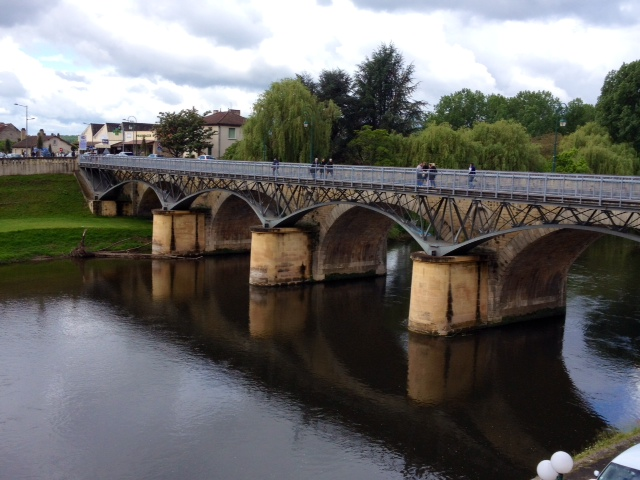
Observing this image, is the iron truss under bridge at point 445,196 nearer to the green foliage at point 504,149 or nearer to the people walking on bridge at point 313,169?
the people walking on bridge at point 313,169

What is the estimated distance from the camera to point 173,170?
56.8 metres

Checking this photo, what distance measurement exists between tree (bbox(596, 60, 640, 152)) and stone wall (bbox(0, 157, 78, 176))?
63.3 meters

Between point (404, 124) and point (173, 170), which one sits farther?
point (404, 124)

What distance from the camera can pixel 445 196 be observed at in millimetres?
32312

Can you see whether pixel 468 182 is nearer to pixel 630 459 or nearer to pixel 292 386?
pixel 292 386

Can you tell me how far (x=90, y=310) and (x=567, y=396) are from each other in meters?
26.3

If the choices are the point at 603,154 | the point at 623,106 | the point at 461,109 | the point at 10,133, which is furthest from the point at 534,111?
the point at 10,133

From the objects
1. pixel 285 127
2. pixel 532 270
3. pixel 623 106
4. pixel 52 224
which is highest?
pixel 623 106

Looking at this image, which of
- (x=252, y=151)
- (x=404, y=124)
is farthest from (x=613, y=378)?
(x=404, y=124)

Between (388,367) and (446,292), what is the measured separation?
5.44 meters

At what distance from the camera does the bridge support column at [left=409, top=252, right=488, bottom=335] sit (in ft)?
106

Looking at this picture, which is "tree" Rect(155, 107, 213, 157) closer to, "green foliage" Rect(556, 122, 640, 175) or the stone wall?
the stone wall

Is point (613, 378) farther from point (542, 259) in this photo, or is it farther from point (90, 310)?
point (90, 310)

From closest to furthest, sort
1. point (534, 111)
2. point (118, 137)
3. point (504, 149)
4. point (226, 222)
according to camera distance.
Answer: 1. point (226, 222)
2. point (504, 149)
3. point (534, 111)
4. point (118, 137)
